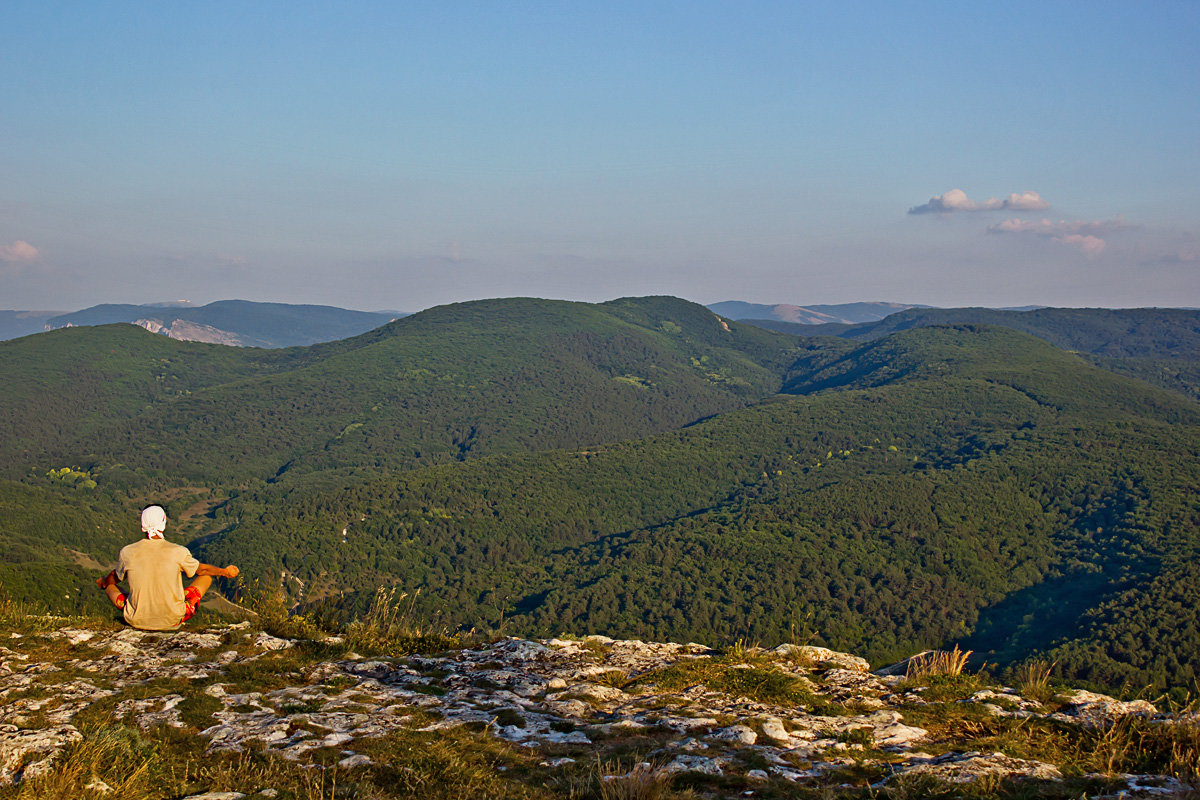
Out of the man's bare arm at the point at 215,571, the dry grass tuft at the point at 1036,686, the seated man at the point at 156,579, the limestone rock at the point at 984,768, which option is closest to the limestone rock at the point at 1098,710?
the dry grass tuft at the point at 1036,686

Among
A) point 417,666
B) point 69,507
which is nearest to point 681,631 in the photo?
point 417,666

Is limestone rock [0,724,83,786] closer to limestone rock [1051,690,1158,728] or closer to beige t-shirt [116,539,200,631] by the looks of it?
beige t-shirt [116,539,200,631]

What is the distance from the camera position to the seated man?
12500 millimetres

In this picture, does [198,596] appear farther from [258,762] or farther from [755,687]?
[755,687]

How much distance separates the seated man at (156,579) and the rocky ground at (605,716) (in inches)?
14.6

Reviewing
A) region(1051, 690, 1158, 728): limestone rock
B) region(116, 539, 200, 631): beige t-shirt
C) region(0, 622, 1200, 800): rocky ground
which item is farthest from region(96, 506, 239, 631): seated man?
region(1051, 690, 1158, 728): limestone rock

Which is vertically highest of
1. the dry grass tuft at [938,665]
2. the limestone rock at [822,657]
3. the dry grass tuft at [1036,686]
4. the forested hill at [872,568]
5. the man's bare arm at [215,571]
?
the man's bare arm at [215,571]

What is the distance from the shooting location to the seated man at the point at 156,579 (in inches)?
492

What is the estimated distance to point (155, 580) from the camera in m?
13.0

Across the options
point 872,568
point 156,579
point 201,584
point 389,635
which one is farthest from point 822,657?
point 872,568

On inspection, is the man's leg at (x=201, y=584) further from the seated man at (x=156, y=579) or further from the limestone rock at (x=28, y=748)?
the limestone rock at (x=28, y=748)

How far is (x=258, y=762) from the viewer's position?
26.9 feet

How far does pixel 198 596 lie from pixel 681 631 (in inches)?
5223

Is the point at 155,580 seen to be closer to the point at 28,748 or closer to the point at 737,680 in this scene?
the point at 28,748
